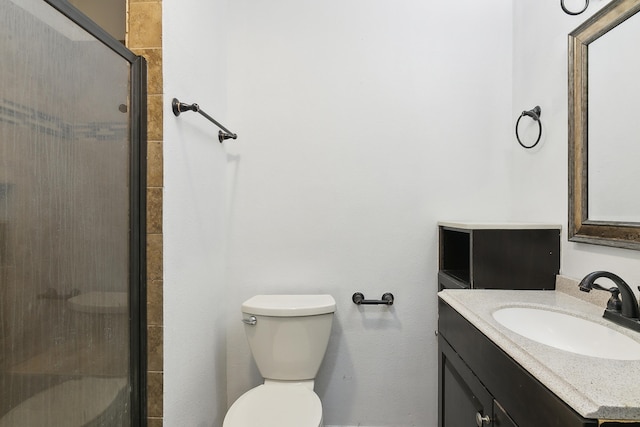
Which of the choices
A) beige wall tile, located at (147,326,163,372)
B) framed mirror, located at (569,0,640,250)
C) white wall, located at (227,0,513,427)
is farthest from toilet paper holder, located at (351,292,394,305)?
beige wall tile, located at (147,326,163,372)

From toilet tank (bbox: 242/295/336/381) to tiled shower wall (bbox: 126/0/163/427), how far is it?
44 centimetres

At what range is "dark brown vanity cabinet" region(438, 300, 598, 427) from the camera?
592mm

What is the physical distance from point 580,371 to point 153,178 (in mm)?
1214

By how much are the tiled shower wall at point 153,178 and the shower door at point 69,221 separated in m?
0.03

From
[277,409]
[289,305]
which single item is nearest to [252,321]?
[289,305]

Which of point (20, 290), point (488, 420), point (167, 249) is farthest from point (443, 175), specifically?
point (20, 290)

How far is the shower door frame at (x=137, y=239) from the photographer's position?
40.6 inches

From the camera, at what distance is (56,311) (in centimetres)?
73

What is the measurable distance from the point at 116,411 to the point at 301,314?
2.35 feet

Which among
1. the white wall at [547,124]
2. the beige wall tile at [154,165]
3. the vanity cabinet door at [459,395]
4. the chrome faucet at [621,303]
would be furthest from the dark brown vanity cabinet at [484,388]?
the beige wall tile at [154,165]

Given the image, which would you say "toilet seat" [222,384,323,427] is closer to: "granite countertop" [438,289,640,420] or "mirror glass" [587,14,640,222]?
"granite countertop" [438,289,640,420]

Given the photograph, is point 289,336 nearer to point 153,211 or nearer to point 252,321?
point 252,321

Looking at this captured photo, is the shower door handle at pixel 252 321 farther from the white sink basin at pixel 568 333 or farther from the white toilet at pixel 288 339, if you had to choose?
the white sink basin at pixel 568 333

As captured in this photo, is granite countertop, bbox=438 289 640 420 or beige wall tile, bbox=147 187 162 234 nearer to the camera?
granite countertop, bbox=438 289 640 420
